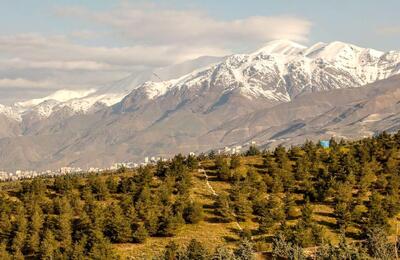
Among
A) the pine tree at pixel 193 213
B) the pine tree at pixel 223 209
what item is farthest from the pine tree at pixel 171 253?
the pine tree at pixel 223 209

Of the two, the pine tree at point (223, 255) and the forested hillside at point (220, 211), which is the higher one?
the forested hillside at point (220, 211)

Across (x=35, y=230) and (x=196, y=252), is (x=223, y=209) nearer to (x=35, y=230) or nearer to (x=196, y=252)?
(x=196, y=252)

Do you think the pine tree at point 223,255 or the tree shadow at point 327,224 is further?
the tree shadow at point 327,224

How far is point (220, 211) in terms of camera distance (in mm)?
95438

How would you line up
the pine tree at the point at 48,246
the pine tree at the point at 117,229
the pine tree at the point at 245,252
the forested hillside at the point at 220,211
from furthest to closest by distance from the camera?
the pine tree at the point at 117,229 → the pine tree at the point at 48,246 → the forested hillside at the point at 220,211 → the pine tree at the point at 245,252

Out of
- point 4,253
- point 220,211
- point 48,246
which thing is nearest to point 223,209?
point 220,211

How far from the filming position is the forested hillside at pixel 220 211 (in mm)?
81062

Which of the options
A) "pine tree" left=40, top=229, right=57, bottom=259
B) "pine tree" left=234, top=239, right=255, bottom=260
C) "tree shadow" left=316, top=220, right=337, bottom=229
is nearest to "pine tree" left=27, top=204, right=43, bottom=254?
"pine tree" left=40, top=229, right=57, bottom=259

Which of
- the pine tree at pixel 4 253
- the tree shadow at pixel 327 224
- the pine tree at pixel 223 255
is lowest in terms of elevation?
the pine tree at pixel 223 255

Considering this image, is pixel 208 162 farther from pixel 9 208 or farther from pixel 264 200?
pixel 9 208

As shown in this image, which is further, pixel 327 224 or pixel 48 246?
pixel 327 224

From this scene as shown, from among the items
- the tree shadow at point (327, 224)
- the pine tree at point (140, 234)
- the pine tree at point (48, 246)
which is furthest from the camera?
the tree shadow at point (327, 224)

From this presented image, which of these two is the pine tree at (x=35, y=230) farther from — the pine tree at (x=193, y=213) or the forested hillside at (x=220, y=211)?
the pine tree at (x=193, y=213)

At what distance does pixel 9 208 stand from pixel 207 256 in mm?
34814
